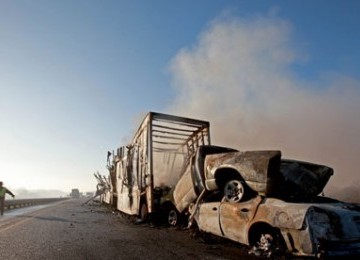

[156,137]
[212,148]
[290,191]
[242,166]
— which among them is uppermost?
[156,137]

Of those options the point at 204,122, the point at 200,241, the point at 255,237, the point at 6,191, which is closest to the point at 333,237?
the point at 255,237

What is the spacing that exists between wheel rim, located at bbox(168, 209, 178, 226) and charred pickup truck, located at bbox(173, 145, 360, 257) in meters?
1.18

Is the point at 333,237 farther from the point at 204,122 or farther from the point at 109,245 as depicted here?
the point at 204,122

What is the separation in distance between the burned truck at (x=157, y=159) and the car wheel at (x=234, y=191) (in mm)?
2985

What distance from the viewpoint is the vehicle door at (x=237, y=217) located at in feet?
22.5

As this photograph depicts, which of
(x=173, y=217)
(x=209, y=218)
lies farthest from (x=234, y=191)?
(x=173, y=217)

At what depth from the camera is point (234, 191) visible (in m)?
7.60

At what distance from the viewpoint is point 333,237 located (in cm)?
570

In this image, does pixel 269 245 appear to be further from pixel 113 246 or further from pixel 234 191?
pixel 113 246

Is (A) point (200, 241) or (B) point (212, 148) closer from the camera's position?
(A) point (200, 241)

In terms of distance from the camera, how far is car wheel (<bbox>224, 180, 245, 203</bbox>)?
737cm

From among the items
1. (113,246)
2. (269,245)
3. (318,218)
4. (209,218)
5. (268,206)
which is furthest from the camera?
(209,218)

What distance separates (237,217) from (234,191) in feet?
2.00

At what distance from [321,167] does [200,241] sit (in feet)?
9.44
